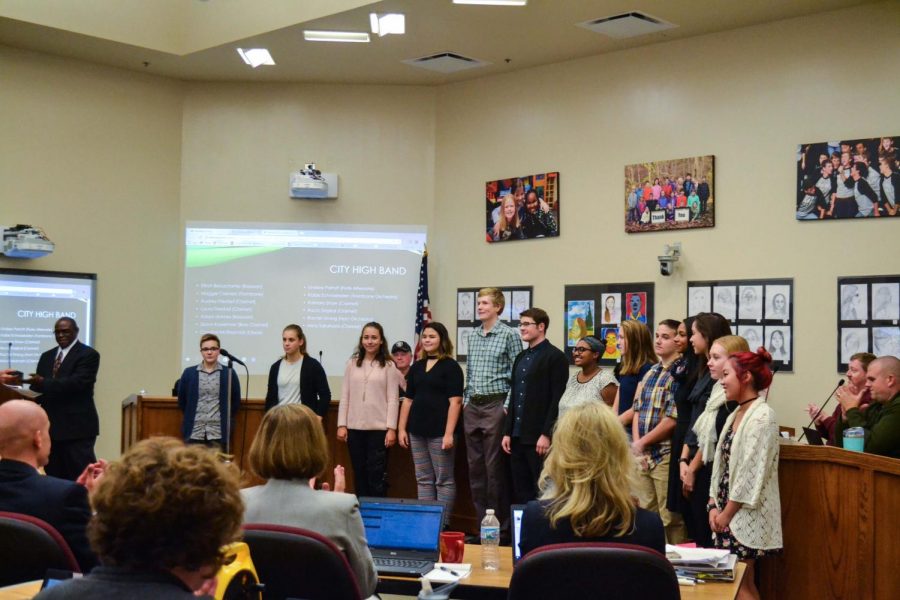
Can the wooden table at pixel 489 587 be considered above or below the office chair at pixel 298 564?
below

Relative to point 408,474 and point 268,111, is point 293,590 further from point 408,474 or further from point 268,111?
point 268,111

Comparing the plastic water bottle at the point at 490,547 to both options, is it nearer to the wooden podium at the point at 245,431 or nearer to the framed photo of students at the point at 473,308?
the wooden podium at the point at 245,431

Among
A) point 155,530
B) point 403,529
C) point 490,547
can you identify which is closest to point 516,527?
point 490,547

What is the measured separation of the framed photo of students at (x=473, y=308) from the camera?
9.08m

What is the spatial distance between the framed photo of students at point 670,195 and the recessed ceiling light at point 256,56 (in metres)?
3.48

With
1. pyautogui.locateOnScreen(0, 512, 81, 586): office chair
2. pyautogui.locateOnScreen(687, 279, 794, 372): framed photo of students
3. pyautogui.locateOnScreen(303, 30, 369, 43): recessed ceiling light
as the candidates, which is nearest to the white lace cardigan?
pyautogui.locateOnScreen(0, 512, 81, 586): office chair

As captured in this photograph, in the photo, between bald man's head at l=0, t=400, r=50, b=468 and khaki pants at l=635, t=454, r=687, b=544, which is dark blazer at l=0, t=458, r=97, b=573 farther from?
khaki pants at l=635, t=454, r=687, b=544

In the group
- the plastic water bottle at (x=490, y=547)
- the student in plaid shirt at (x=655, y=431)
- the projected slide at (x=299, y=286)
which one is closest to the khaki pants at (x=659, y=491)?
the student in plaid shirt at (x=655, y=431)

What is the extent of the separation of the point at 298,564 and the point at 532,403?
405cm

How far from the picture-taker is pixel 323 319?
32.0 ft

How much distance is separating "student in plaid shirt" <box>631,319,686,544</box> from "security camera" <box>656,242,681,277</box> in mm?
2184

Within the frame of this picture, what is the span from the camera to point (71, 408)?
724 centimetres

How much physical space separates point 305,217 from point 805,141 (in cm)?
484

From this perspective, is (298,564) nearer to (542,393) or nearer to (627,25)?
(542,393)
